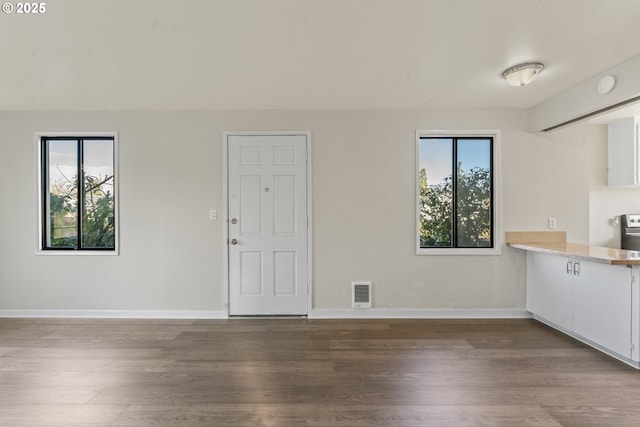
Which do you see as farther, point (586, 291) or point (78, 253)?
point (78, 253)

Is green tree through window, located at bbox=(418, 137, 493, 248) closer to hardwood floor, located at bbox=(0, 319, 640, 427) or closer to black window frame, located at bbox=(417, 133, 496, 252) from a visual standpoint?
black window frame, located at bbox=(417, 133, 496, 252)

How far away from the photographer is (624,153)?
11.9 ft

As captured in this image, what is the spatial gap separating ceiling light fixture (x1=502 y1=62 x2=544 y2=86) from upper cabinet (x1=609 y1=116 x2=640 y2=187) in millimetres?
1851

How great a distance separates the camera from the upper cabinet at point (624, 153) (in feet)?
11.5

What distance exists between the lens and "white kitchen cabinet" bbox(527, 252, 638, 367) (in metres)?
2.59

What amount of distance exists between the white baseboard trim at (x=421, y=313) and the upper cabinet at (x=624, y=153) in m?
1.89

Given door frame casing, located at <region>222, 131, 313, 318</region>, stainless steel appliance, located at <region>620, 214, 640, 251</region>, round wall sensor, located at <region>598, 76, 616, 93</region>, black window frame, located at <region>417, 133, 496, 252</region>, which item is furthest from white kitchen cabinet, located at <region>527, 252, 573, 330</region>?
door frame casing, located at <region>222, 131, 313, 318</region>

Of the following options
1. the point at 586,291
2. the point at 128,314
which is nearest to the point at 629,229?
the point at 586,291

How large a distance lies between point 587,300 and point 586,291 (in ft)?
0.27

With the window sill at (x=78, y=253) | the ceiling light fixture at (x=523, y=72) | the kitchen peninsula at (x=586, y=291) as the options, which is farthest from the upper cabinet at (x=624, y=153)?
the window sill at (x=78, y=253)

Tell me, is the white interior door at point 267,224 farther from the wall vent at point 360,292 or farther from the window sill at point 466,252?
the window sill at point 466,252

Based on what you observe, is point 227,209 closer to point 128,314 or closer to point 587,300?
point 128,314

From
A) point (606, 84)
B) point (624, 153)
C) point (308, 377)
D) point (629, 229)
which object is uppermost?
point (606, 84)

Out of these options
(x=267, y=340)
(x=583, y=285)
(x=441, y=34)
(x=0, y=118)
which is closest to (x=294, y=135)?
(x=441, y=34)
